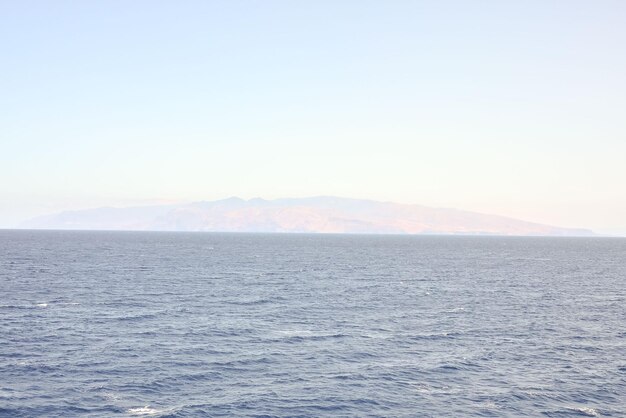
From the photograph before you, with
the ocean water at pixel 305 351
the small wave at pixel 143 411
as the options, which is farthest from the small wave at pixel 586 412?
the small wave at pixel 143 411

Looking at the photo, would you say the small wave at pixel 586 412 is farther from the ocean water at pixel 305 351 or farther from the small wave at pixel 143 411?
the small wave at pixel 143 411

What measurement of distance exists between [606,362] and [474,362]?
16687mm

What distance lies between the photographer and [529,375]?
6562 cm

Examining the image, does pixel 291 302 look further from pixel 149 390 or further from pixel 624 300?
pixel 624 300

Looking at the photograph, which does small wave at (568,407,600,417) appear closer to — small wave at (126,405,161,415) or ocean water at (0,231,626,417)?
Answer: ocean water at (0,231,626,417)

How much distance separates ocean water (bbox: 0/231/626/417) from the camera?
55.8 meters

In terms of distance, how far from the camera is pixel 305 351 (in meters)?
74.5

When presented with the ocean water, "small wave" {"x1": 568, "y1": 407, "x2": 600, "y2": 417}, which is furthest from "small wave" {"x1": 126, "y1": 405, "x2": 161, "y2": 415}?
"small wave" {"x1": 568, "y1": 407, "x2": 600, "y2": 417}

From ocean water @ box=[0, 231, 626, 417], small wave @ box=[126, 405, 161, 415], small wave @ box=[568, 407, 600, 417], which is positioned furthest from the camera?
ocean water @ box=[0, 231, 626, 417]

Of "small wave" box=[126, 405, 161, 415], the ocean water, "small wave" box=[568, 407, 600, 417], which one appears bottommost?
"small wave" box=[126, 405, 161, 415]

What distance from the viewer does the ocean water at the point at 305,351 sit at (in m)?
55.8

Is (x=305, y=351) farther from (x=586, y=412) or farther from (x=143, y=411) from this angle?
(x=586, y=412)

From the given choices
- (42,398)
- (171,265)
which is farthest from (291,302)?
(171,265)

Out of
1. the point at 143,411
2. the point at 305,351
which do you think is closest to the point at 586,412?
the point at 305,351
